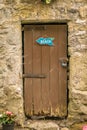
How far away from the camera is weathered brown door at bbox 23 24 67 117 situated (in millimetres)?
5957

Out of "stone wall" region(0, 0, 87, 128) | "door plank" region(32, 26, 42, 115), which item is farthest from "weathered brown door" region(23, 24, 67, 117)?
"stone wall" region(0, 0, 87, 128)

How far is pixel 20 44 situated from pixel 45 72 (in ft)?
2.34

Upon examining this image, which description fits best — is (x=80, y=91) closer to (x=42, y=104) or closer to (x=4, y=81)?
(x=42, y=104)

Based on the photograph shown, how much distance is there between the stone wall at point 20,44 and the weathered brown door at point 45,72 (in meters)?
0.21

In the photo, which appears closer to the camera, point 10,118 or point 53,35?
point 10,118

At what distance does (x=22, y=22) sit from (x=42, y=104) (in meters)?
1.58

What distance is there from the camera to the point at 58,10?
5711mm

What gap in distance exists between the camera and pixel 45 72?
6039 mm

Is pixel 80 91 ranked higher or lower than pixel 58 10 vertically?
lower

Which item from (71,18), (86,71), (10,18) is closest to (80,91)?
(86,71)

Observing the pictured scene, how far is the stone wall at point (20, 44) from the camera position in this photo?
569 cm

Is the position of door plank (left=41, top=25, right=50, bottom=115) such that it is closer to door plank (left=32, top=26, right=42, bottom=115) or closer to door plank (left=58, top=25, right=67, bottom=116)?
door plank (left=32, top=26, right=42, bottom=115)

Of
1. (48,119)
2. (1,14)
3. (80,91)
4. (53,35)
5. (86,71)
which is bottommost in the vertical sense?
(48,119)

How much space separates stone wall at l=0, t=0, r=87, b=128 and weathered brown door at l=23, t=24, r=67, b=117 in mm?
209
